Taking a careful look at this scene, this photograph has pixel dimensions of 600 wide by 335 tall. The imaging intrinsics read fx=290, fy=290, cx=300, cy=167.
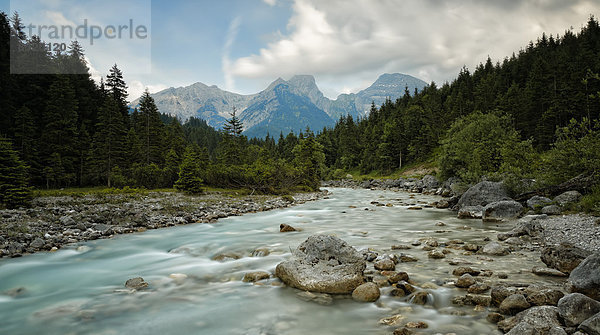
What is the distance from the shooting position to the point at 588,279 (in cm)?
548

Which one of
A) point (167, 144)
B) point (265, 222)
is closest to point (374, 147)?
point (167, 144)

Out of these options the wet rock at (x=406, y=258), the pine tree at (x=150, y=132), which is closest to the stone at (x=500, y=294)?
the wet rock at (x=406, y=258)

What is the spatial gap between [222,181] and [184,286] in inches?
1298

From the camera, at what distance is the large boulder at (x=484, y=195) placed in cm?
1950

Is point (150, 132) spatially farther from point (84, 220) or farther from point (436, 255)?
point (436, 255)

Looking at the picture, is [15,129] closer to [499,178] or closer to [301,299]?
[301,299]

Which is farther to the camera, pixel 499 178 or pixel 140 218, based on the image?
pixel 499 178

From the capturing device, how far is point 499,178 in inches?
904

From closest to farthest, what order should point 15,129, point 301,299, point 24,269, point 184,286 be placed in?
point 301,299
point 184,286
point 24,269
point 15,129

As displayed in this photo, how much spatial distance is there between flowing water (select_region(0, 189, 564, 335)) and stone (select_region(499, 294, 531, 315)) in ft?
1.32

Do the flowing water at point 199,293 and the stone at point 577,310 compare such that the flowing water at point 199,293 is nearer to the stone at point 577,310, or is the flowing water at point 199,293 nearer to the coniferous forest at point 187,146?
the stone at point 577,310

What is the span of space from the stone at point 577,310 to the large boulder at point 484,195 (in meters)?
16.8

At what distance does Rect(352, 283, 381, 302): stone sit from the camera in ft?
20.9

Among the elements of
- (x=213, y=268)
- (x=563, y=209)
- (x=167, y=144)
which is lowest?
(x=213, y=268)
